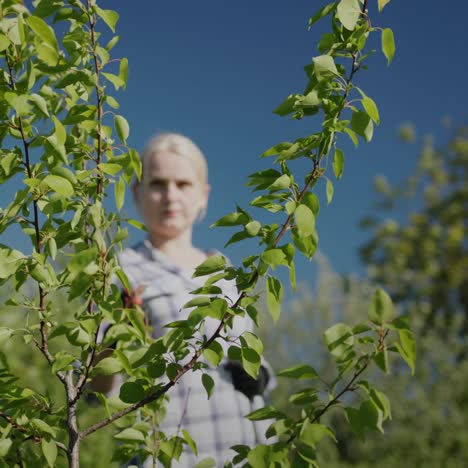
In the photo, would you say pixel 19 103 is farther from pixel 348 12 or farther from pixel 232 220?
pixel 348 12

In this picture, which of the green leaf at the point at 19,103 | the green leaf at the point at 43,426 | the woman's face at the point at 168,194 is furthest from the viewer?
the woman's face at the point at 168,194

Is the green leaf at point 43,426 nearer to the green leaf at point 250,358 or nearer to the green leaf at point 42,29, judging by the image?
the green leaf at point 250,358

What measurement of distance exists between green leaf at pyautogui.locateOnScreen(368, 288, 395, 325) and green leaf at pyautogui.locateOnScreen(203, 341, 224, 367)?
361mm

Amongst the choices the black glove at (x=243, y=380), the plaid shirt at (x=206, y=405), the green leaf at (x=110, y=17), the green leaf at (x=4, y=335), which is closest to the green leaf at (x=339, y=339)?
the green leaf at (x=4, y=335)

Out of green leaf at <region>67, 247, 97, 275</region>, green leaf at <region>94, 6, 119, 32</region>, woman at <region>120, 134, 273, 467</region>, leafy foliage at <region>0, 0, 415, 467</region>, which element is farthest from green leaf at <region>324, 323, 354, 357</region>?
woman at <region>120, 134, 273, 467</region>

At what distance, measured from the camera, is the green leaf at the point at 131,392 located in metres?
1.45

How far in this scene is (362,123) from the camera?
1343mm

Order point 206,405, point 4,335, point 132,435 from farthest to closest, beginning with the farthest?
point 206,405 → point 132,435 → point 4,335

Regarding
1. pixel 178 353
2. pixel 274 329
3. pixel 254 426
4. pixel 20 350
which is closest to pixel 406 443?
pixel 274 329

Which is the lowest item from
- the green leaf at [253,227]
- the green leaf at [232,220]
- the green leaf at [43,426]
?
the green leaf at [43,426]

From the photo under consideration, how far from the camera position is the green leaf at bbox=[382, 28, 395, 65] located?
1308mm

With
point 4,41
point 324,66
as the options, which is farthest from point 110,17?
point 324,66

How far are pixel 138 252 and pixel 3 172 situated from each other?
2.04 meters

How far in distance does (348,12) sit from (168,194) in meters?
2.22
